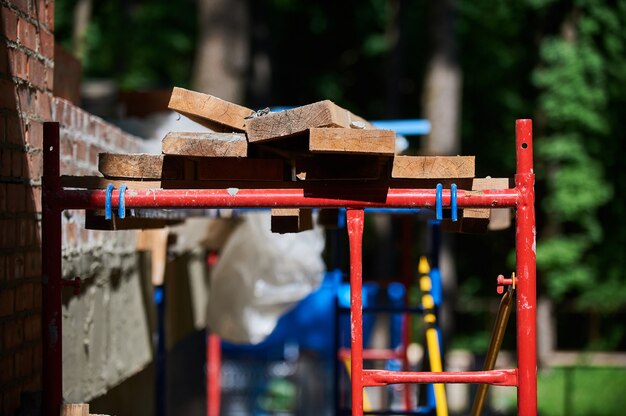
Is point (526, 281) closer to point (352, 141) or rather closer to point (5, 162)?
point (352, 141)

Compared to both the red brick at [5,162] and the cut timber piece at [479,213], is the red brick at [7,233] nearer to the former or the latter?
the red brick at [5,162]

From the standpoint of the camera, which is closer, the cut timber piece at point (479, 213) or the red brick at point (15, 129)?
the cut timber piece at point (479, 213)

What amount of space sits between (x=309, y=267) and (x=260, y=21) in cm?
1284

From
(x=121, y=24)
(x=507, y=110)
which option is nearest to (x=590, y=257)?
(x=507, y=110)

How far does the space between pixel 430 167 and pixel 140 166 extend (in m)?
1.01

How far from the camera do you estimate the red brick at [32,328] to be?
3889mm

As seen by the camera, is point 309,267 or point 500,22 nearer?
point 309,267

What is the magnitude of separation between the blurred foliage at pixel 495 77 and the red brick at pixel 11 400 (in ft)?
43.4

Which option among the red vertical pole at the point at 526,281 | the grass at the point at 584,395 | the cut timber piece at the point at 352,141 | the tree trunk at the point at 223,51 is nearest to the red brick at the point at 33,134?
the cut timber piece at the point at 352,141

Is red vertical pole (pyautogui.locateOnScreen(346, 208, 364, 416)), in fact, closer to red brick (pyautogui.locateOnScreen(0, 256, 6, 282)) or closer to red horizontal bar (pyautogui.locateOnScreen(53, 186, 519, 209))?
red horizontal bar (pyautogui.locateOnScreen(53, 186, 519, 209))

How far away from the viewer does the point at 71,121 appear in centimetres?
466

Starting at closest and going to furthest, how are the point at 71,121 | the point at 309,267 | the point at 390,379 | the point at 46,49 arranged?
the point at 390,379, the point at 46,49, the point at 71,121, the point at 309,267

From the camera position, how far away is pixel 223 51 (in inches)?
443

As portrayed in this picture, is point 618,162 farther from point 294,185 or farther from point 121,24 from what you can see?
point 294,185
